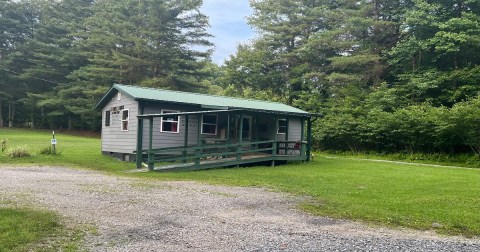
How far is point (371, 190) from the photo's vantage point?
11359 millimetres

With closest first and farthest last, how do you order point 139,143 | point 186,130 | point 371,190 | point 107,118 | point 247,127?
point 371,190 → point 139,143 → point 186,130 → point 107,118 → point 247,127

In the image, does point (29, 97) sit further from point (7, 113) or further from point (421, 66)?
point (421, 66)

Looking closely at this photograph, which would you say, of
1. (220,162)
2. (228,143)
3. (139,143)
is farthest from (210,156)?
(139,143)

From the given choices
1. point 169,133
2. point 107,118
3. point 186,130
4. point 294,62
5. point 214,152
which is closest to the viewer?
point 186,130

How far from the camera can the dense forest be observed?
2611 centimetres

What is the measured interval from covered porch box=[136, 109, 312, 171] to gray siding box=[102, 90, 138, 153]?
2.37ft

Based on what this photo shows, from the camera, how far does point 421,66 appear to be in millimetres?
29562

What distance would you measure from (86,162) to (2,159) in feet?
11.0

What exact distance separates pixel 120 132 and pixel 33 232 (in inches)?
551

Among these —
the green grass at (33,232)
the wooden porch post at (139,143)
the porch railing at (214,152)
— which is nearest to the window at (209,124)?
the porch railing at (214,152)

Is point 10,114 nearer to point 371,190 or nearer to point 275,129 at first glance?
point 275,129

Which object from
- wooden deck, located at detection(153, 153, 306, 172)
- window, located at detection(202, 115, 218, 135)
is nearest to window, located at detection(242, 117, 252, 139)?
wooden deck, located at detection(153, 153, 306, 172)

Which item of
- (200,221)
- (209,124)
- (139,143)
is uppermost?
(209,124)

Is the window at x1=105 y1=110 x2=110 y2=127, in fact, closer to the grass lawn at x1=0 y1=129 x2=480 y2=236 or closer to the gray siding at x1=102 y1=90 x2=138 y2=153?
the gray siding at x1=102 y1=90 x2=138 y2=153
